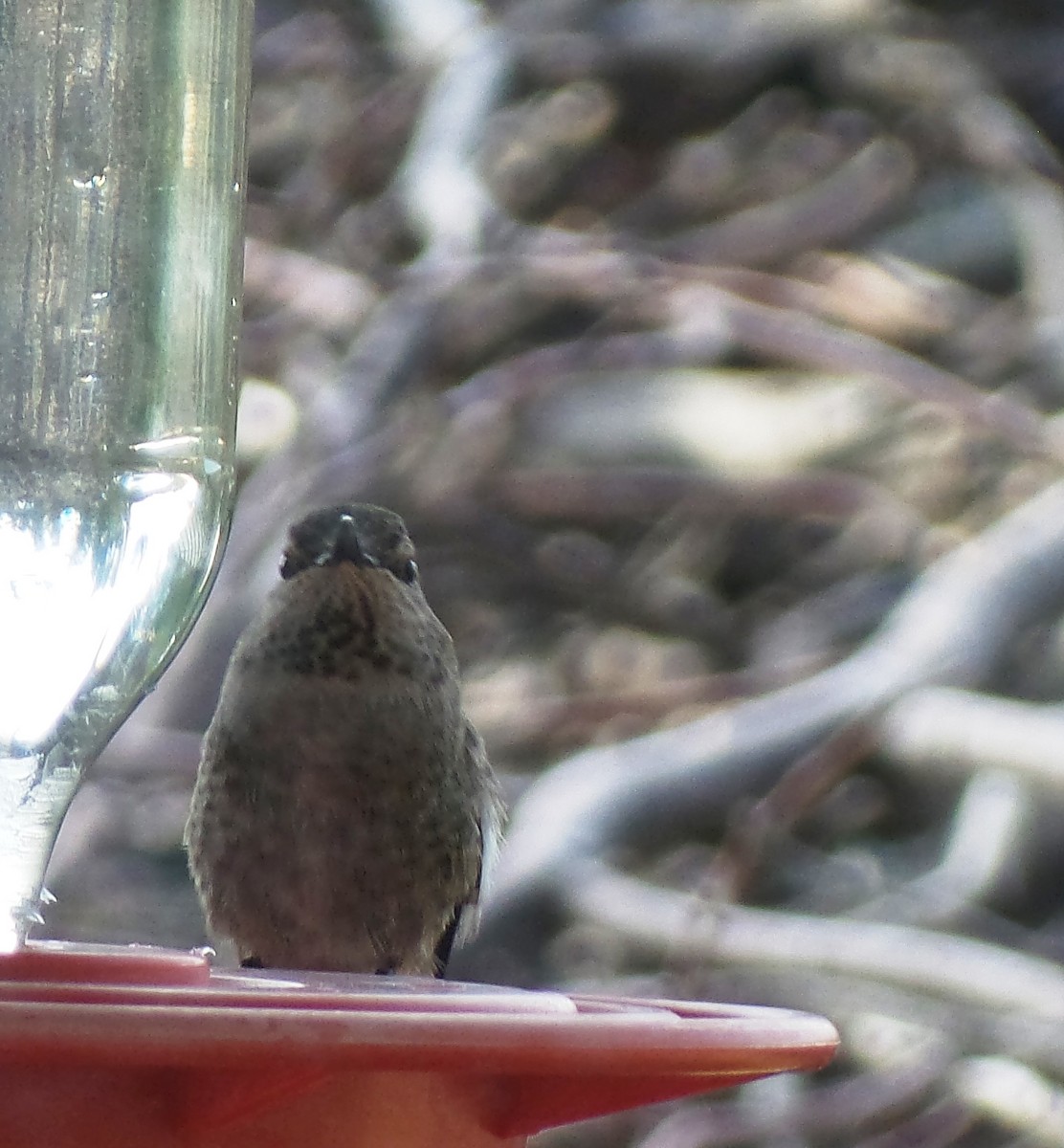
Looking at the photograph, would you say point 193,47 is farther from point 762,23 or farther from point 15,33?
point 762,23

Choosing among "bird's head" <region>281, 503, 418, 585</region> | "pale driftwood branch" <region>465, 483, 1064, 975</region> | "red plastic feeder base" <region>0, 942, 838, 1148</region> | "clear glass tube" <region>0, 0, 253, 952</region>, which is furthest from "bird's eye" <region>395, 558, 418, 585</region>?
"red plastic feeder base" <region>0, 942, 838, 1148</region>

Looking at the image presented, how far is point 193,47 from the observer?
1544mm

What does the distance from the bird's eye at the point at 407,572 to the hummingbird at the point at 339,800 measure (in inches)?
4.2

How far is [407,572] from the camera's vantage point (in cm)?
274

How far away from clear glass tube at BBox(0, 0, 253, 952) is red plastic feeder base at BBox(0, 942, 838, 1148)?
0.29 metres

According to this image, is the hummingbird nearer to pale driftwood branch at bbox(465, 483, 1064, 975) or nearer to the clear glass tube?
the clear glass tube

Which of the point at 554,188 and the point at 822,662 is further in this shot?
the point at 554,188

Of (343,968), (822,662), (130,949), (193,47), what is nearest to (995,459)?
(822,662)

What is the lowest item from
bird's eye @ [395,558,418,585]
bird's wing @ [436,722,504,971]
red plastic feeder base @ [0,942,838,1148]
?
red plastic feeder base @ [0,942,838,1148]

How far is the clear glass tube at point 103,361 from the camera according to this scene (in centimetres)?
141

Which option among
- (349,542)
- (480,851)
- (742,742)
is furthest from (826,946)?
(349,542)

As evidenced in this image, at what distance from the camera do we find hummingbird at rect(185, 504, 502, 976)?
2.40 m

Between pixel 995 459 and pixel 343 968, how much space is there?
A: 255cm

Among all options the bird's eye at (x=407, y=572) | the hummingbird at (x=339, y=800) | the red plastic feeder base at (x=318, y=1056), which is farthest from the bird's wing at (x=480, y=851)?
the red plastic feeder base at (x=318, y=1056)
